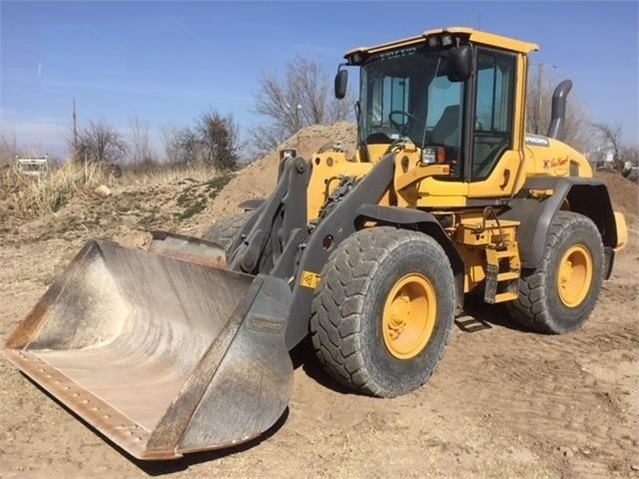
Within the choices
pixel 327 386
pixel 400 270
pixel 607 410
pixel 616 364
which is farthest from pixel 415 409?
pixel 616 364

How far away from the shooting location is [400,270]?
4.34 metres

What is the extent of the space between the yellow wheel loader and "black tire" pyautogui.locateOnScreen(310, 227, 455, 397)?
0.04ft

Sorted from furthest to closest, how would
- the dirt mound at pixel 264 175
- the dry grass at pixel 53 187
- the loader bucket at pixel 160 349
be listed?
1. the dry grass at pixel 53 187
2. the dirt mound at pixel 264 175
3. the loader bucket at pixel 160 349

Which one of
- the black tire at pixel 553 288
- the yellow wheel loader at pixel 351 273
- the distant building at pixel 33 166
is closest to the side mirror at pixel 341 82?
the yellow wheel loader at pixel 351 273

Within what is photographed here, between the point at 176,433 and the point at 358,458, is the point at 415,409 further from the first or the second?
the point at 176,433

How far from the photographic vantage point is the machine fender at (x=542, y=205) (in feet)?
19.0

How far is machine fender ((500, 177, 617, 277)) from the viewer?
5.80 m

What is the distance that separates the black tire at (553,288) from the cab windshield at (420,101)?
1413mm

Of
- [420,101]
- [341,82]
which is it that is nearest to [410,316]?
[420,101]

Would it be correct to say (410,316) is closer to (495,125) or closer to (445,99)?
(445,99)

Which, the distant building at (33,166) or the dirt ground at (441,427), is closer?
the dirt ground at (441,427)

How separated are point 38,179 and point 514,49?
12356 mm

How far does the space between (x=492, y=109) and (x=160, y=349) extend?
341cm

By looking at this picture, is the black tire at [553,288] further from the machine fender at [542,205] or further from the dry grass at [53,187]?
the dry grass at [53,187]
